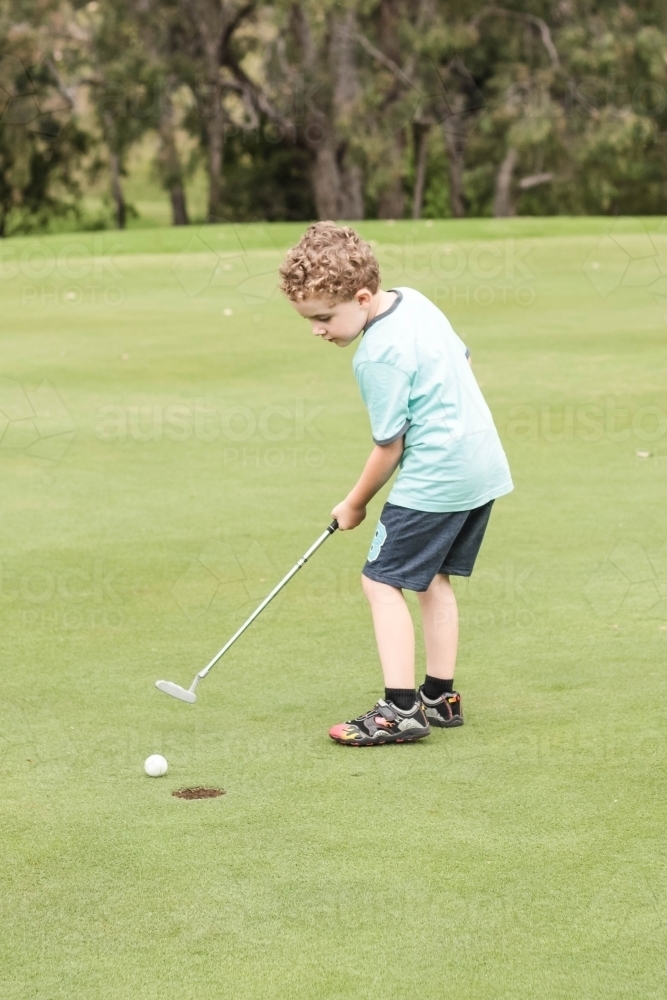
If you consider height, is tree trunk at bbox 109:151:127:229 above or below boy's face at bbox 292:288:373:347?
below

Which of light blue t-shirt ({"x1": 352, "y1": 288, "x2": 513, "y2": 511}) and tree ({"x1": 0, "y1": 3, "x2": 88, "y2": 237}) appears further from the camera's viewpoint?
tree ({"x1": 0, "y1": 3, "x2": 88, "y2": 237})

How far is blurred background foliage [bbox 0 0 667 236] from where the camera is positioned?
29078 mm

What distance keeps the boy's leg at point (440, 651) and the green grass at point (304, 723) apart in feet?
0.29

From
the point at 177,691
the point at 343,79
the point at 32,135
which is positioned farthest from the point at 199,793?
the point at 32,135

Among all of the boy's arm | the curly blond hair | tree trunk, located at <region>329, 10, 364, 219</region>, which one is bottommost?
tree trunk, located at <region>329, 10, 364, 219</region>

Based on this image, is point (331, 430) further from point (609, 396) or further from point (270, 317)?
point (270, 317)

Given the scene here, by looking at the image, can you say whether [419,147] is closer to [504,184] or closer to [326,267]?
[504,184]

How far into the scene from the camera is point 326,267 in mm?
3607

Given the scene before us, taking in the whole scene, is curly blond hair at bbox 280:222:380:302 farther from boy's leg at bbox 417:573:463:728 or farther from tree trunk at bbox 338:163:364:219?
tree trunk at bbox 338:163:364:219

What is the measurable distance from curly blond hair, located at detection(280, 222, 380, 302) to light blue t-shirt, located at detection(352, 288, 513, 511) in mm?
150

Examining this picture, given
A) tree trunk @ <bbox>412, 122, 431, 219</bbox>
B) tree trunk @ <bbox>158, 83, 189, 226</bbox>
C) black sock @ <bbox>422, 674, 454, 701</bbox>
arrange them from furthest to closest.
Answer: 1. tree trunk @ <bbox>412, 122, 431, 219</bbox>
2. tree trunk @ <bbox>158, 83, 189, 226</bbox>
3. black sock @ <bbox>422, 674, 454, 701</bbox>

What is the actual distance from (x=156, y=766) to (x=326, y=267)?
4.17 ft

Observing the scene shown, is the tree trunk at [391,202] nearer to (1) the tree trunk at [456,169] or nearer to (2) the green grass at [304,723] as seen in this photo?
(1) the tree trunk at [456,169]

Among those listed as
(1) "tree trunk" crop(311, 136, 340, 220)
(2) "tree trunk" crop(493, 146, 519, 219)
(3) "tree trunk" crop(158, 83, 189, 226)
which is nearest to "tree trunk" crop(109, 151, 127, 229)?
(3) "tree trunk" crop(158, 83, 189, 226)
